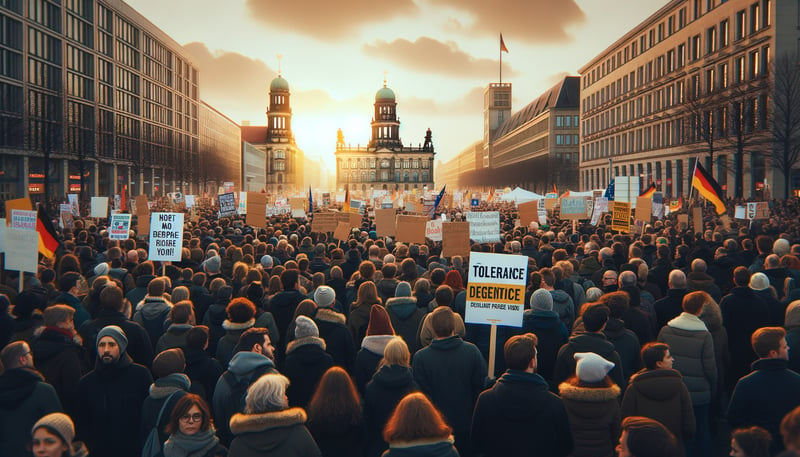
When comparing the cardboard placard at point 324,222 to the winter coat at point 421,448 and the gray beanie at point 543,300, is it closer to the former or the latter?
the gray beanie at point 543,300

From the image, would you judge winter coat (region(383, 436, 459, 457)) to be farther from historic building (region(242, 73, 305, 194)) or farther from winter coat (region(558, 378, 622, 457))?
historic building (region(242, 73, 305, 194))

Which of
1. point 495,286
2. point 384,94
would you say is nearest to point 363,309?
point 495,286

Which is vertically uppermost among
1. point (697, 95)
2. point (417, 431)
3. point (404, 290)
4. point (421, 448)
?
point (697, 95)

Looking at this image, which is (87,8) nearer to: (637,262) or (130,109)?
(130,109)

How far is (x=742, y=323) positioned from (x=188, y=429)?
642 centimetres

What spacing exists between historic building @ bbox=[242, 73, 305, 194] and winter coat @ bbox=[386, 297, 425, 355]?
176 meters

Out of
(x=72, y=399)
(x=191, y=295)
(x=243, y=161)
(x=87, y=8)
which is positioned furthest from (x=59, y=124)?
(x=243, y=161)

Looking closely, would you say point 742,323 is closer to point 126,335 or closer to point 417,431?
point 417,431

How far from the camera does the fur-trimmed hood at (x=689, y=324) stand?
20.3ft

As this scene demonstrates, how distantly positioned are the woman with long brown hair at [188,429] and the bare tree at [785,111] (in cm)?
4541

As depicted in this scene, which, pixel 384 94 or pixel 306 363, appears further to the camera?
pixel 384 94

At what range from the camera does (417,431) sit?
3.80 metres

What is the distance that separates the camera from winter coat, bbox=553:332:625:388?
5.79m

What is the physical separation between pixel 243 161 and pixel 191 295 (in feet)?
507
